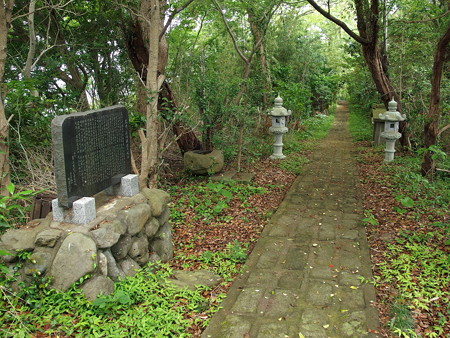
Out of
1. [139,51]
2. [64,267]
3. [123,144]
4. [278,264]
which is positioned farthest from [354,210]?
[139,51]

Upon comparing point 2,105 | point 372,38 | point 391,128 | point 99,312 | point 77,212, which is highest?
point 372,38

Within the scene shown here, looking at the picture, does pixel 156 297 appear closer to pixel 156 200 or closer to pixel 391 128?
pixel 156 200

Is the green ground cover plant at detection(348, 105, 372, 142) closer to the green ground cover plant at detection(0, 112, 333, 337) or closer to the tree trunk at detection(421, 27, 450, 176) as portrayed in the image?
the tree trunk at detection(421, 27, 450, 176)

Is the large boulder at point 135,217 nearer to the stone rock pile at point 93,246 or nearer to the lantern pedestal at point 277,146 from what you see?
the stone rock pile at point 93,246

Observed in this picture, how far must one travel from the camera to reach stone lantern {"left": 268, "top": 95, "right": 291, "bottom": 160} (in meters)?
9.22

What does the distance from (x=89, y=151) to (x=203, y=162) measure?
3582 millimetres

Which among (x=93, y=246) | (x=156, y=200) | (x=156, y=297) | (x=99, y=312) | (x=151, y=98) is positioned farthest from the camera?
(x=151, y=98)

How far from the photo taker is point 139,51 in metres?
7.16

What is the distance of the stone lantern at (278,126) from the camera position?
9.22m

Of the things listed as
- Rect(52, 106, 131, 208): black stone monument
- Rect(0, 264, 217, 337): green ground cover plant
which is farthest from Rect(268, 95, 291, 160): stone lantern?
Rect(0, 264, 217, 337): green ground cover plant

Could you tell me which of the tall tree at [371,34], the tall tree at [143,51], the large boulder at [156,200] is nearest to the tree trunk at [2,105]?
the large boulder at [156,200]

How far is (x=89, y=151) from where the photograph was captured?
11.8 ft

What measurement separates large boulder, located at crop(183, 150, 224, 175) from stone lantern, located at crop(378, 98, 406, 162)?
4118 millimetres

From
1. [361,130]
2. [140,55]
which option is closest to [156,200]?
[140,55]
